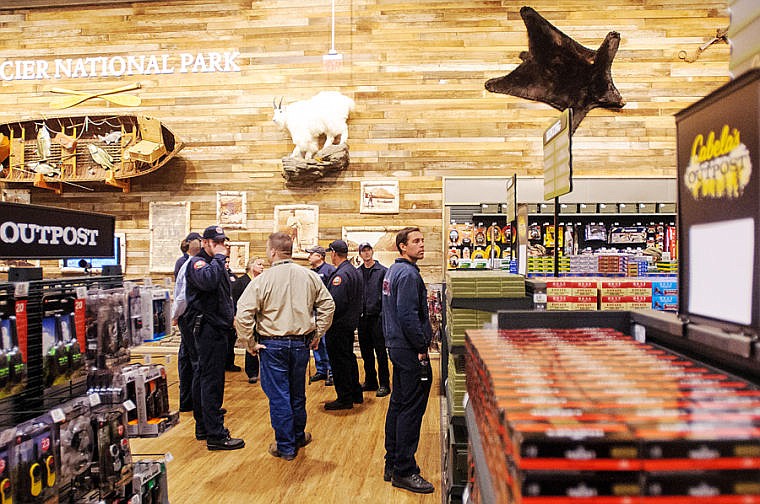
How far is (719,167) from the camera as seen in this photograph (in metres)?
1.00

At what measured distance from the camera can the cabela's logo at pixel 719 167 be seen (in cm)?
92

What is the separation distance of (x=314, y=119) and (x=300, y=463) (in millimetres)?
5365

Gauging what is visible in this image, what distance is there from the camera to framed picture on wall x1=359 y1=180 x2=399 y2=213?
27.9ft

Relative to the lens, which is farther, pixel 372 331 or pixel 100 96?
pixel 100 96

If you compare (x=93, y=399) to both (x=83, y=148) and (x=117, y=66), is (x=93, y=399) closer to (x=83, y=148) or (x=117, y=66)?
(x=83, y=148)

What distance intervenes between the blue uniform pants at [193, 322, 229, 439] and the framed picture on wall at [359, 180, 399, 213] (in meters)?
4.36

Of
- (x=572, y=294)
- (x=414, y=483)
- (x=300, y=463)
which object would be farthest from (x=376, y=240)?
(x=572, y=294)

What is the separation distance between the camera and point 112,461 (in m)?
2.32

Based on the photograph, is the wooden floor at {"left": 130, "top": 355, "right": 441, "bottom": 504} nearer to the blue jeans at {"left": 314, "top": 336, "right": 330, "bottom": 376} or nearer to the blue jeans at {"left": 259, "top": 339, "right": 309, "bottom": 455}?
the blue jeans at {"left": 259, "top": 339, "right": 309, "bottom": 455}

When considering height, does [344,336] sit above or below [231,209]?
below

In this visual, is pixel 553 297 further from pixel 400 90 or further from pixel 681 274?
pixel 400 90

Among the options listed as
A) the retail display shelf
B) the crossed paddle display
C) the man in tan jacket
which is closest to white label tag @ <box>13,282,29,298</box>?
the retail display shelf

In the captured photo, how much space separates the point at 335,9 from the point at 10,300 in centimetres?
773

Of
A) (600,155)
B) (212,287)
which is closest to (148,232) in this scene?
(212,287)
